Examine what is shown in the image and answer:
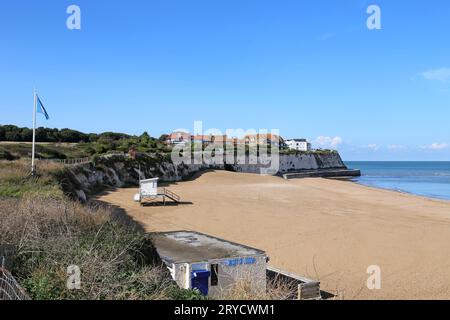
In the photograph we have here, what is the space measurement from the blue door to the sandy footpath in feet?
11.9

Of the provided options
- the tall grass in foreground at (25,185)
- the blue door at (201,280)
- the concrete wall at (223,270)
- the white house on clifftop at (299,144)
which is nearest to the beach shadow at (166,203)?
the tall grass in foreground at (25,185)

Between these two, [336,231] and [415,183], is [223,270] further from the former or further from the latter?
[415,183]

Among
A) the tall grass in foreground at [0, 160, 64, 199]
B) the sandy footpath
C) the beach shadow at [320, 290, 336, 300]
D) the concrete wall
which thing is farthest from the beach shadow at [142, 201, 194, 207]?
the concrete wall

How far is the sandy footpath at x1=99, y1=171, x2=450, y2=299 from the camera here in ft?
41.9

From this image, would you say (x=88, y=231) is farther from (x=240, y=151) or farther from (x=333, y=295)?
(x=240, y=151)

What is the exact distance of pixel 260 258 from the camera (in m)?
9.84

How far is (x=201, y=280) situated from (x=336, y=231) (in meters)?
12.3

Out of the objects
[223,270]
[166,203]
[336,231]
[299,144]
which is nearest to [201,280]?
[223,270]

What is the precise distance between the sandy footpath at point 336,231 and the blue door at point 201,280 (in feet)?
11.9

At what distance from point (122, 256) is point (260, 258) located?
4.09 meters

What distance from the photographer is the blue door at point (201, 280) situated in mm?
8906

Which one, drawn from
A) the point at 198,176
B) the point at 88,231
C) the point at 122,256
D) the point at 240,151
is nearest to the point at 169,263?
the point at 88,231

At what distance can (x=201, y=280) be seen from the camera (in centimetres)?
902

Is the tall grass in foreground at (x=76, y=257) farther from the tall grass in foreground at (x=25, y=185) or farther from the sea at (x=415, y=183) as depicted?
the sea at (x=415, y=183)
